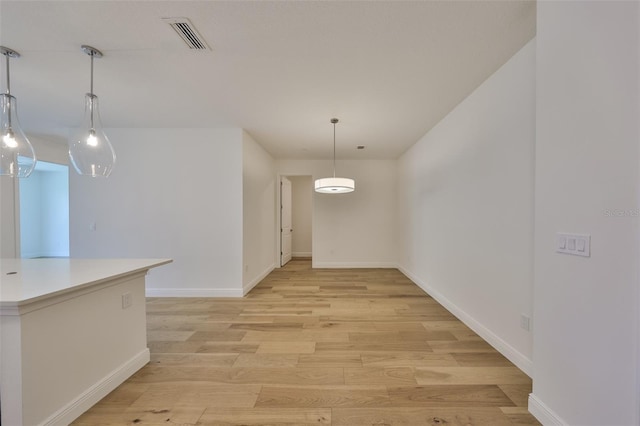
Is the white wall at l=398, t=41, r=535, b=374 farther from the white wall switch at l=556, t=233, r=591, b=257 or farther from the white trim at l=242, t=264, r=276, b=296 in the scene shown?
the white trim at l=242, t=264, r=276, b=296

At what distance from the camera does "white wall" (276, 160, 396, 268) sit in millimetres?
6199

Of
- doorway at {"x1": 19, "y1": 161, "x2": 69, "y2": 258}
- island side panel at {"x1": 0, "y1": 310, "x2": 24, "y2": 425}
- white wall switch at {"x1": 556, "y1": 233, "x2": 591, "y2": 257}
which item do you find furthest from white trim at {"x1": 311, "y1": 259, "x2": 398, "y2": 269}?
doorway at {"x1": 19, "y1": 161, "x2": 69, "y2": 258}

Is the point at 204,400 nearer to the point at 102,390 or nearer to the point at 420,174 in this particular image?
the point at 102,390

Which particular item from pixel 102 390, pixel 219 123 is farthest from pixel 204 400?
pixel 219 123

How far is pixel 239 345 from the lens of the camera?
2504 millimetres

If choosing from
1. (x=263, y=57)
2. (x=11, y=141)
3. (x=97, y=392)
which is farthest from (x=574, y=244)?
(x=11, y=141)

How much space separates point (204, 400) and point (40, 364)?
960mm

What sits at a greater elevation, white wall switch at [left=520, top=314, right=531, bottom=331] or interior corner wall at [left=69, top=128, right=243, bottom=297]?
interior corner wall at [left=69, top=128, right=243, bottom=297]

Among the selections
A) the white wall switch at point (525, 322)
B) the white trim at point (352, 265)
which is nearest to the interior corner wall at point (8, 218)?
the white trim at point (352, 265)

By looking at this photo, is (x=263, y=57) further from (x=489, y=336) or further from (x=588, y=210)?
(x=489, y=336)

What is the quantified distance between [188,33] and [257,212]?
3.26m

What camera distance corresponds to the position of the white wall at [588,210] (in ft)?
3.66

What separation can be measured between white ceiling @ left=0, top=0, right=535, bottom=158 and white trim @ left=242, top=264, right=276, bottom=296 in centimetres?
265

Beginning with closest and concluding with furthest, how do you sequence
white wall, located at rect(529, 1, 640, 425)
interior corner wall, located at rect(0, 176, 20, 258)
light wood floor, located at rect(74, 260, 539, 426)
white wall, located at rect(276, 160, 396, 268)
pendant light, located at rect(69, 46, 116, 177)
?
1. white wall, located at rect(529, 1, 640, 425)
2. light wood floor, located at rect(74, 260, 539, 426)
3. pendant light, located at rect(69, 46, 116, 177)
4. interior corner wall, located at rect(0, 176, 20, 258)
5. white wall, located at rect(276, 160, 396, 268)
